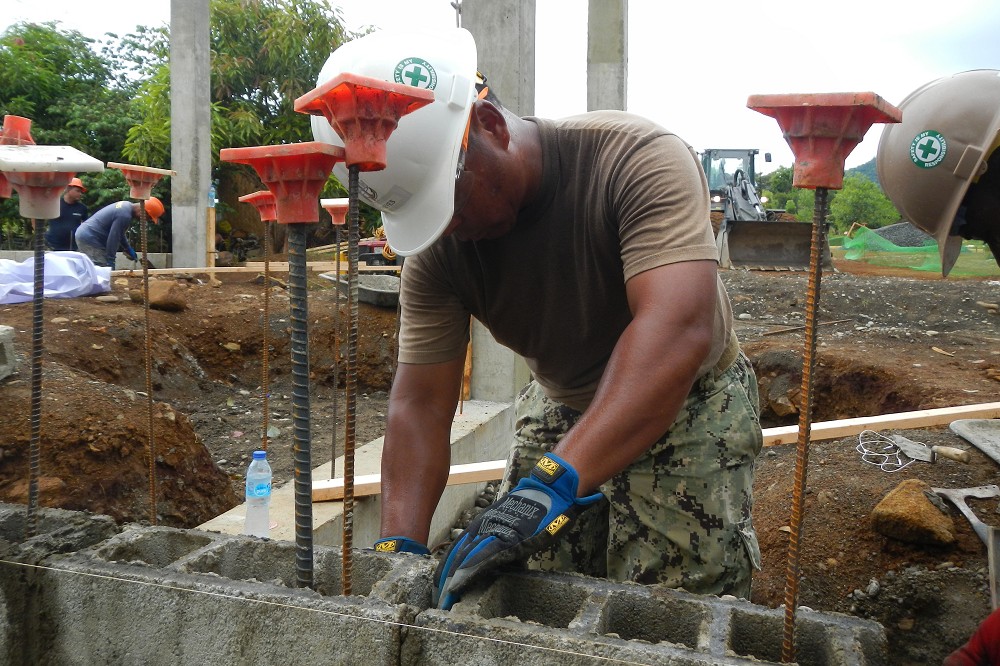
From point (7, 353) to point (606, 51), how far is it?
7454 millimetres

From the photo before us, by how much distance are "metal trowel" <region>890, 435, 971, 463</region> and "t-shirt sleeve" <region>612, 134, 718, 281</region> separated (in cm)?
303

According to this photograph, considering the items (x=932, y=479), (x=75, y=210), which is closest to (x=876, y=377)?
(x=932, y=479)

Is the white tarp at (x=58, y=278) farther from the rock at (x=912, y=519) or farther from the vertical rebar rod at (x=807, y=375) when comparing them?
the vertical rebar rod at (x=807, y=375)

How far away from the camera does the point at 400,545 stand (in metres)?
2.02

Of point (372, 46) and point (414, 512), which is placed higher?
point (372, 46)

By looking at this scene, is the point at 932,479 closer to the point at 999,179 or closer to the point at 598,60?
the point at 999,179

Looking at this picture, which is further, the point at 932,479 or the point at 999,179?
the point at 932,479

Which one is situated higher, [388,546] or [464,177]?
[464,177]

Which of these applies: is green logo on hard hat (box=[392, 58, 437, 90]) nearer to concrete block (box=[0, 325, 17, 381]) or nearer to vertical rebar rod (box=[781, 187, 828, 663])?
vertical rebar rod (box=[781, 187, 828, 663])

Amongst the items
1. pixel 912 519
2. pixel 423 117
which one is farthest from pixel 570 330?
pixel 912 519

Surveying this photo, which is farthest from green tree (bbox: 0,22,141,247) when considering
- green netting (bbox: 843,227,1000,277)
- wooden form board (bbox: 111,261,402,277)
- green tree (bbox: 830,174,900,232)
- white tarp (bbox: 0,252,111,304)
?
green netting (bbox: 843,227,1000,277)

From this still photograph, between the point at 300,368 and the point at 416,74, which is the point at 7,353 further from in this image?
the point at 300,368

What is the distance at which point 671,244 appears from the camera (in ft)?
5.81

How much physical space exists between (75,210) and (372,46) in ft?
27.9
